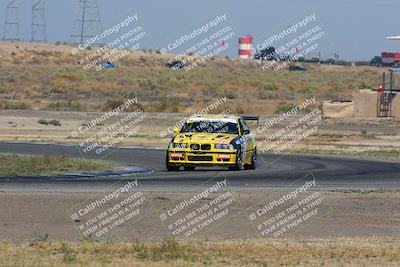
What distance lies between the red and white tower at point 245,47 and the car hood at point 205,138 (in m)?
125

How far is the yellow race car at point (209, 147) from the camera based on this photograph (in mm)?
28625

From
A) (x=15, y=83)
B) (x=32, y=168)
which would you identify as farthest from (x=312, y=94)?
(x=32, y=168)

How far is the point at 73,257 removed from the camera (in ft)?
44.8

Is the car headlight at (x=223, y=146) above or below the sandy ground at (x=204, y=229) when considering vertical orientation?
below

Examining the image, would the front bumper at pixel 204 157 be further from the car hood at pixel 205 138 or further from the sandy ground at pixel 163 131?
the sandy ground at pixel 163 131

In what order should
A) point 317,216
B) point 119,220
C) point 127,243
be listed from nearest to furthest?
point 127,243 → point 119,220 → point 317,216

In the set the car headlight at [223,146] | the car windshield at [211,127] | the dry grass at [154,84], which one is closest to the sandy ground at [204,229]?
Result: the car headlight at [223,146]

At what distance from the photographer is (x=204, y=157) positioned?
28656mm

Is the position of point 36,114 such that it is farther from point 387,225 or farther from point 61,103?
point 387,225

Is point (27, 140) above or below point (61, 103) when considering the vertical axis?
above

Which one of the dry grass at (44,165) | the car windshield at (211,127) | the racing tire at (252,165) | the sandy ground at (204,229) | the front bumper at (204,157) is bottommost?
the racing tire at (252,165)

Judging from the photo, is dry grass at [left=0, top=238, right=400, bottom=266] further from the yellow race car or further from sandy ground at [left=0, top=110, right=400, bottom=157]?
sandy ground at [left=0, top=110, right=400, bottom=157]

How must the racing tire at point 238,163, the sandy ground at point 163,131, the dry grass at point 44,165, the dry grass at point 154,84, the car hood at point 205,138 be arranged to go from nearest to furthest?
the dry grass at point 44,165, the car hood at point 205,138, the racing tire at point 238,163, the sandy ground at point 163,131, the dry grass at point 154,84

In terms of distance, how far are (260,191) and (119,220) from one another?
561 centimetres
